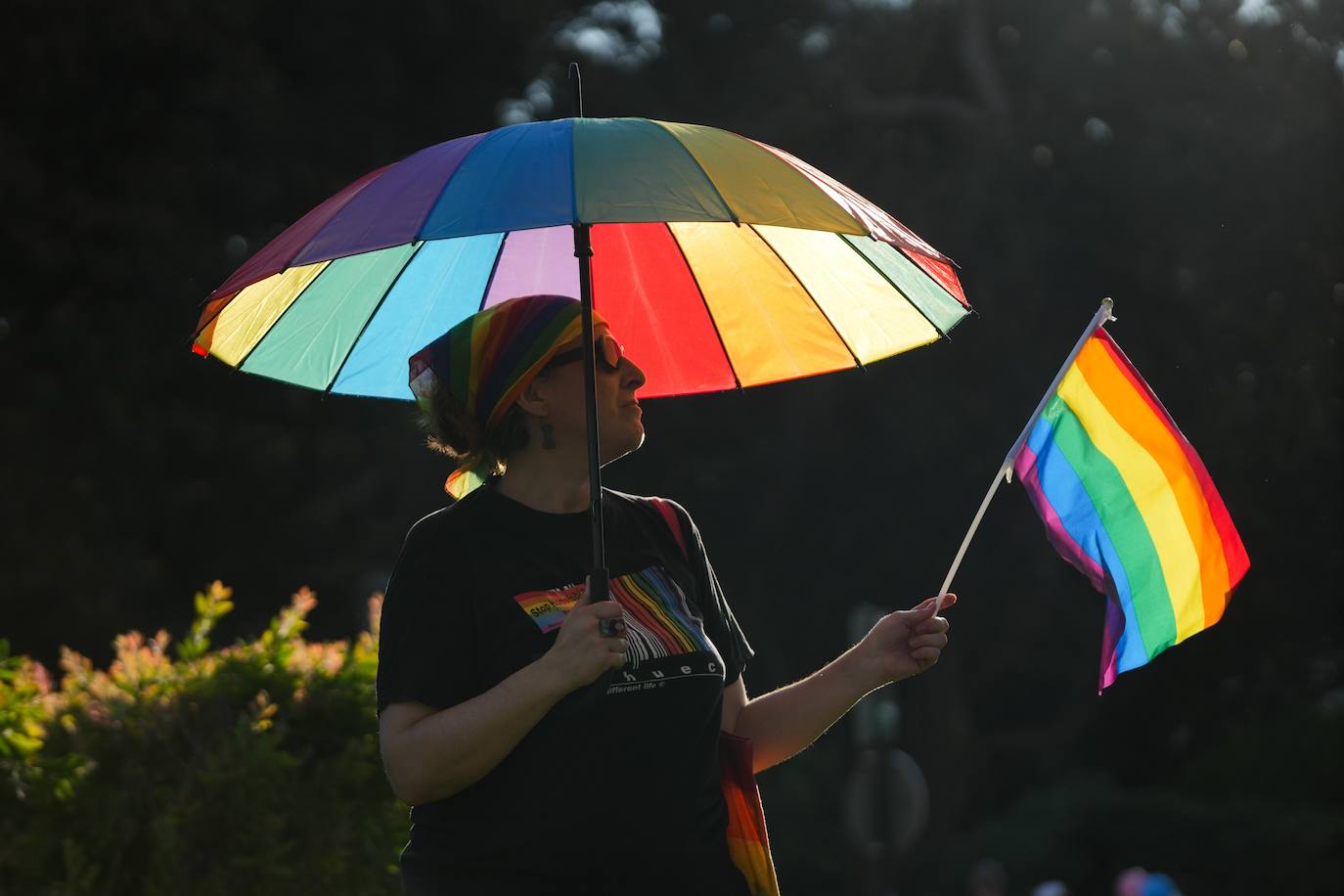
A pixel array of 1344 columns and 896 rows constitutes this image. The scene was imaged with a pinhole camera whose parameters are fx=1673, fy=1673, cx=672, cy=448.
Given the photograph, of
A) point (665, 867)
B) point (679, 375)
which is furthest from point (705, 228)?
point (665, 867)

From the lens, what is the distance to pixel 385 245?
2.62 metres

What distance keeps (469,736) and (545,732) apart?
14 centimetres

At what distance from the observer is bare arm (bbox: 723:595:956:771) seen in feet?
9.39

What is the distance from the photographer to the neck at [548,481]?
8.87 ft

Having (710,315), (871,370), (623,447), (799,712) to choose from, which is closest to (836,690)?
(799,712)

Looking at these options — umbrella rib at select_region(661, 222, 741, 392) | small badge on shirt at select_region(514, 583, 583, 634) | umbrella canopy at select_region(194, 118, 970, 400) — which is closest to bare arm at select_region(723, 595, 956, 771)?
small badge on shirt at select_region(514, 583, 583, 634)

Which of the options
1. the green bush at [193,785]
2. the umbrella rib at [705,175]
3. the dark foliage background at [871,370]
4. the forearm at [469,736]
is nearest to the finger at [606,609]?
the forearm at [469,736]

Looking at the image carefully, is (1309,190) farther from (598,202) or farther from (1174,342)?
(598,202)

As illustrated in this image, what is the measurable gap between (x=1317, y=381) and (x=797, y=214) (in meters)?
18.3

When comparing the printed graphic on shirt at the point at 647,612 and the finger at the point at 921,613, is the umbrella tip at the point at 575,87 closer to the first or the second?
the printed graphic on shirt at the point at 647,612

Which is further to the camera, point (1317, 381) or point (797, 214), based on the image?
point (1317, 381)

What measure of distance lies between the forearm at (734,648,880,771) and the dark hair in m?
0.61

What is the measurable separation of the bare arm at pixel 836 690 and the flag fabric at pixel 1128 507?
571 millimetres

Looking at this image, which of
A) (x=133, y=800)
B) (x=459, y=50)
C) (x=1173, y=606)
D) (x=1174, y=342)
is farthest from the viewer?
(x=1174, y=342)
